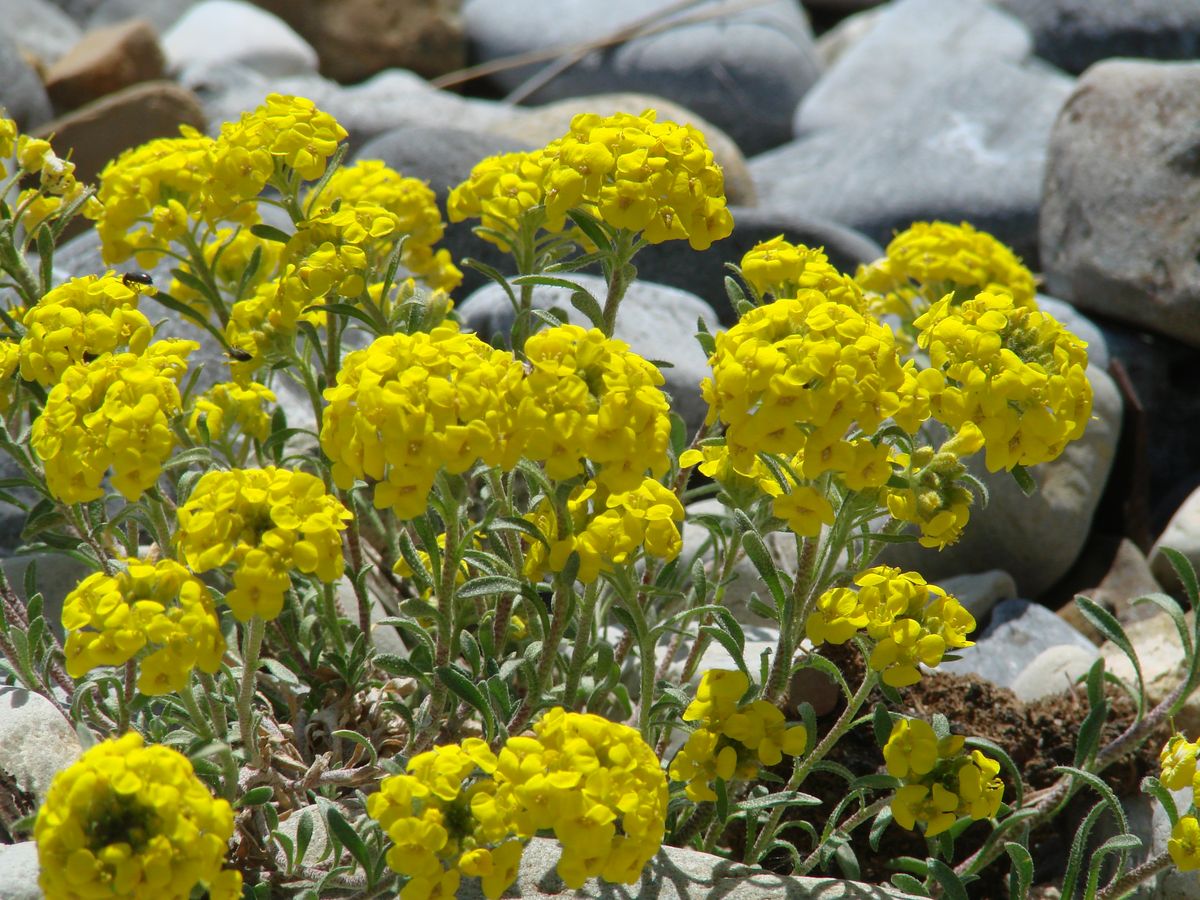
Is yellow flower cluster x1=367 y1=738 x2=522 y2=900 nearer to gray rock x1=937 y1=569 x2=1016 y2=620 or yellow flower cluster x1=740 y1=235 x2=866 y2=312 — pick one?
yellow flower cluster x1=740 y1=235 x2=866 y2=312

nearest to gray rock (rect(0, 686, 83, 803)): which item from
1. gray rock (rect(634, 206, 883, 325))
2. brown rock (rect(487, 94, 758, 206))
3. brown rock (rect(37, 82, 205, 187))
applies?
gray rock (rect(634, 206, 883, 325))

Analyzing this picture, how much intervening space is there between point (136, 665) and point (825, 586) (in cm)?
142

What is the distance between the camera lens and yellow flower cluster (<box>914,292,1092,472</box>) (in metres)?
2.30

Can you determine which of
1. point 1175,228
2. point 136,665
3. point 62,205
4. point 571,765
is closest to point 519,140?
point 1175,228

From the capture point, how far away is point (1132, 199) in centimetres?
558

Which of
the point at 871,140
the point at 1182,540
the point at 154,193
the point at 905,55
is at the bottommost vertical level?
the point at 1182,540

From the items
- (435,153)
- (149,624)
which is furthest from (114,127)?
(149,624)

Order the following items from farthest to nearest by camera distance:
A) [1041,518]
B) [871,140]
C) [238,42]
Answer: [238,42] < [871,140] < [1041,518]

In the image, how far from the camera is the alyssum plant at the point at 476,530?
1.97 metres

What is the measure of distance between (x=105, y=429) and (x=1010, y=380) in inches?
63.4

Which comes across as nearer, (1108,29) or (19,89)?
(19,89)

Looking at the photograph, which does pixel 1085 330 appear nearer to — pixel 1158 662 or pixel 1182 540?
pixel 1182 540

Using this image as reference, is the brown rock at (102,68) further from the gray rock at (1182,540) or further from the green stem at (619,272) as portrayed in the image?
the gray rock at (1182,540)

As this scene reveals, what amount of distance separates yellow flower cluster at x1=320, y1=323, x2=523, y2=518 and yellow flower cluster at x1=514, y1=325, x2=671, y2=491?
45 millimetres
